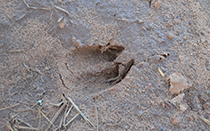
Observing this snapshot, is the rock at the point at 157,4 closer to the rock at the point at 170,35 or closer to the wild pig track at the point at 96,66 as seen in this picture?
the rock at the point at 170,35

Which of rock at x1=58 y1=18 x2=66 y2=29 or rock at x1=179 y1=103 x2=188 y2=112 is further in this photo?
rock at x1=58 y1=18 x2=66 y2=29

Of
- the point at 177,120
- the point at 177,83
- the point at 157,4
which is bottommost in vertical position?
the point at 177,120

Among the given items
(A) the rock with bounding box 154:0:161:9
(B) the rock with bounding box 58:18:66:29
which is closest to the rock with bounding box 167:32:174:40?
(A) the rock with bounding box 154:0:161:9

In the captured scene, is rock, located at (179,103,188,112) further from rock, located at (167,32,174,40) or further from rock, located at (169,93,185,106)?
rock, located at (167,32,174,40)

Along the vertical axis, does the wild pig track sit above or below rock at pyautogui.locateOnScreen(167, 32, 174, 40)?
below

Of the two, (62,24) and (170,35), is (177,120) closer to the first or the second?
(170,35)

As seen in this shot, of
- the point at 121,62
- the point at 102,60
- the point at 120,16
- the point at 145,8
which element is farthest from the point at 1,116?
the point at 145,8

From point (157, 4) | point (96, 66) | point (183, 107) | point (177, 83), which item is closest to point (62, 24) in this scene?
point (96, 66)
